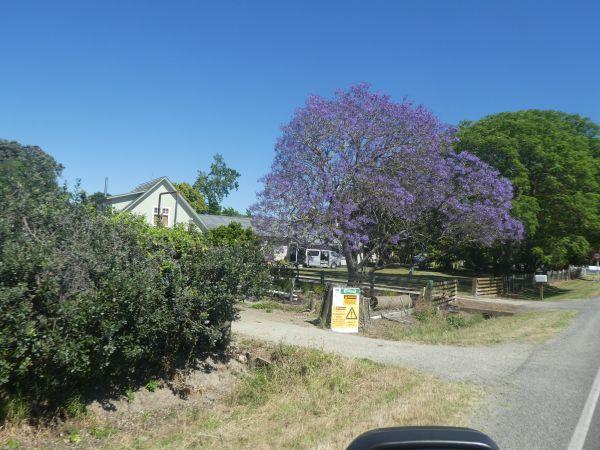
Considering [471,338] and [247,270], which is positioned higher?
[247,270]

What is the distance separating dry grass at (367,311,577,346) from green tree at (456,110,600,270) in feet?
43.0

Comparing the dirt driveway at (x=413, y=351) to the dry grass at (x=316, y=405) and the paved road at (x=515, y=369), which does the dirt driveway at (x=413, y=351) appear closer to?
the paved road at (x=515, y=369)

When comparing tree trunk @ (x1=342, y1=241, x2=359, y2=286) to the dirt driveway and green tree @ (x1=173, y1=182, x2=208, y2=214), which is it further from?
green tree @ (x1=173, y1=182, x2=208, y2=214)

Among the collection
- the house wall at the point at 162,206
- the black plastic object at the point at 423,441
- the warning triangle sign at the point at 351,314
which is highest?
the house wall at the point at 162,206

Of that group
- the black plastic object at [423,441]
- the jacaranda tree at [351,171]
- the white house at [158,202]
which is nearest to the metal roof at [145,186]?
the white house at [158,202]

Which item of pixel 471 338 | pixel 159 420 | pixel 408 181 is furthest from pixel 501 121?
pixel 159 420

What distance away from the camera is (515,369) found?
32.1 feet

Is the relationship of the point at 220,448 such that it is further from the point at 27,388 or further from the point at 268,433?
the point at 27,388

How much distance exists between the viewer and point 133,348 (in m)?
6.89

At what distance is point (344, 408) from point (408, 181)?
15531 millimetres

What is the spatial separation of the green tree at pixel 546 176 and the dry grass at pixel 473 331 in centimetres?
1310

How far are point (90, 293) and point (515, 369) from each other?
24.9 feet

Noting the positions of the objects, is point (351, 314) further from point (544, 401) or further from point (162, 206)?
point (162, 206)

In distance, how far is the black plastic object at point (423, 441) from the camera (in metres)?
2.14
